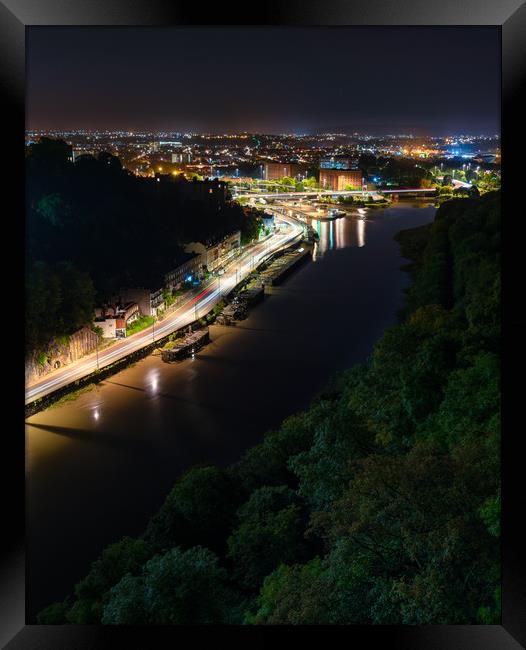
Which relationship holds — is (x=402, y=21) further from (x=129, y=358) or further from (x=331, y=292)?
(x=331, y=292)

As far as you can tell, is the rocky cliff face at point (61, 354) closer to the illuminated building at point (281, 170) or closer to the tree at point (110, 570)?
the illuminated building at point (281, 170)

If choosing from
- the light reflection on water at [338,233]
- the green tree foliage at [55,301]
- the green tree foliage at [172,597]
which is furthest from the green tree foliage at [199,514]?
the light reflection on water at [338,233]

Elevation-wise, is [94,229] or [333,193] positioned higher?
[333,193]

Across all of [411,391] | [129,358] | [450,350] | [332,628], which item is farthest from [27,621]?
[129,358]

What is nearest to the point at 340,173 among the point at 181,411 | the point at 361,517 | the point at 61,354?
the point at 181,411

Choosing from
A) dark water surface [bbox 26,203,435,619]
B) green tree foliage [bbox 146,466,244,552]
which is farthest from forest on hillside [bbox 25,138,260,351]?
green tree foliage [bbox 146,466,244,552]

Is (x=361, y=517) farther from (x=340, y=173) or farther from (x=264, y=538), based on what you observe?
(x=340, y=173)
